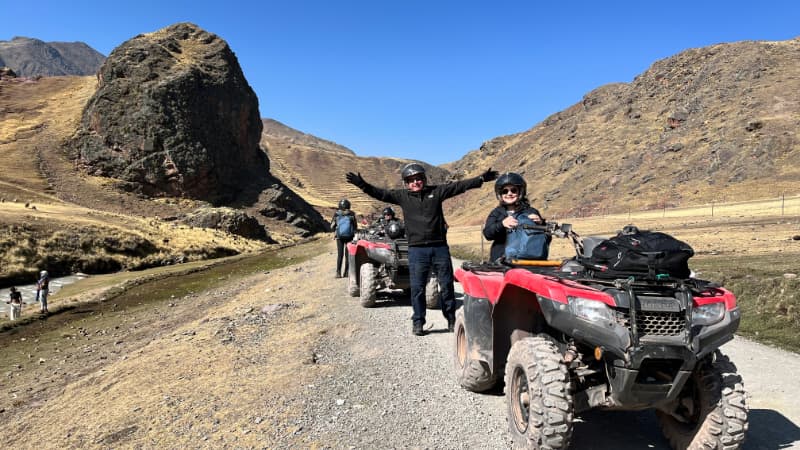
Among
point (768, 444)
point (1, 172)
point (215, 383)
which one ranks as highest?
point (1, 172)

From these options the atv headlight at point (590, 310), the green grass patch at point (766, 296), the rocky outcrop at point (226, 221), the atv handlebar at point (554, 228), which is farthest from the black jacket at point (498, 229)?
the rocky outcrop at point (226, 221)

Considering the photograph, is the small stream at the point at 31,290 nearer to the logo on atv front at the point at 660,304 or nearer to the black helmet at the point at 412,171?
the black helmet at the point at 412,171

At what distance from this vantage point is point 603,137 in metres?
87.1

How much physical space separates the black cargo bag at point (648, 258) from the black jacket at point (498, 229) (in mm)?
1880

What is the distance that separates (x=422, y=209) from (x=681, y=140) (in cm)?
7215

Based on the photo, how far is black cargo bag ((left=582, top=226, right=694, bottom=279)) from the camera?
314 cm

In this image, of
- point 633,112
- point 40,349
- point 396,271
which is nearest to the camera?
point 396,271

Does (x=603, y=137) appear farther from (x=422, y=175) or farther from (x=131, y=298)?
(x=422, y=175)

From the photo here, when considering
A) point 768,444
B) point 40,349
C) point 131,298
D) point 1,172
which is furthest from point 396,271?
point 1,172

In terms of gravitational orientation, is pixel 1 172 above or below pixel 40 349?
above

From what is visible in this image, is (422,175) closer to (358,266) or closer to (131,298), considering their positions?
(358,266)

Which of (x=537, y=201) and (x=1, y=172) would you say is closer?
(x=1, y=172)

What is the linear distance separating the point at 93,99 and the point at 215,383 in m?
77.7

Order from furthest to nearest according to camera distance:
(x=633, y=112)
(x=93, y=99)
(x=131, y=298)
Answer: (x=633, y=112) < (x=93, y=99) < (x=131, y=298)
